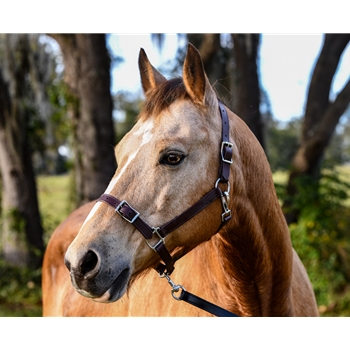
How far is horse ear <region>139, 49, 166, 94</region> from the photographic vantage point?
7.77ft

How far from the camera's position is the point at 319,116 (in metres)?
7.34

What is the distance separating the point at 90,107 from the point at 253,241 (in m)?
4.67

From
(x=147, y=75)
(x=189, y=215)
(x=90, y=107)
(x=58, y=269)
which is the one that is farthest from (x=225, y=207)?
(x=90, y=107)

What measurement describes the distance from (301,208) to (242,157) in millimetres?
4759

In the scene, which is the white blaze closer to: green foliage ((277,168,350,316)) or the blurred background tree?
the blurred background tree

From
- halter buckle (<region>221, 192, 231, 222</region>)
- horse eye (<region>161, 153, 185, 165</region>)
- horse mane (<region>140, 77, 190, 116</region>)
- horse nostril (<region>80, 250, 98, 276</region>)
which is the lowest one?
horse nostril (<region>80, 250, 98, 276</region>)

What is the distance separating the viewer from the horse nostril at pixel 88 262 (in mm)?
1715

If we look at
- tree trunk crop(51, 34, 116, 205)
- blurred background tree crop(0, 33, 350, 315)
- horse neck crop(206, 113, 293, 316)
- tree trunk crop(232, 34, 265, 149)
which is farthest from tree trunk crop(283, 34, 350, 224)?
horse neck crop(206, 113, 293, 316)

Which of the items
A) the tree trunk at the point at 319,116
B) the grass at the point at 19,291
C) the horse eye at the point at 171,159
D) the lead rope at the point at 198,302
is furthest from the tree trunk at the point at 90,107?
the horse eye at the point at 171,159

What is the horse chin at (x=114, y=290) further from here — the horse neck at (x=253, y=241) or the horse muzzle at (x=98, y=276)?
the horse neck at (x=253, y=241)

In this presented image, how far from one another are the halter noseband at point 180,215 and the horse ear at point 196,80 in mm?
148

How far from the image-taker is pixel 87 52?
6234 mm

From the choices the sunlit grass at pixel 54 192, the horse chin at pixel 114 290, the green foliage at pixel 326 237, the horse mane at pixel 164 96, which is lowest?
the sunlit grass at pixel 54 192
